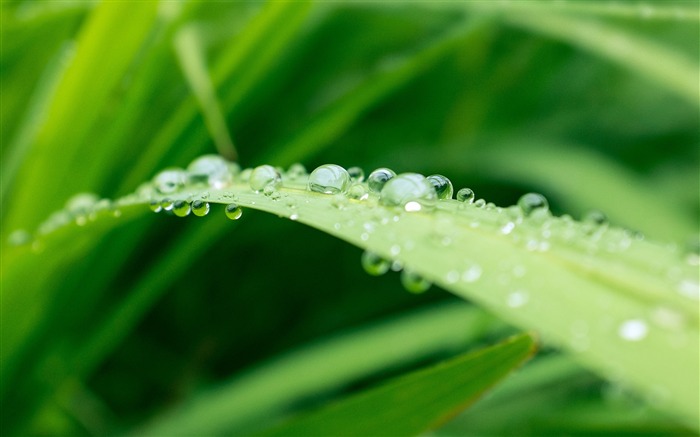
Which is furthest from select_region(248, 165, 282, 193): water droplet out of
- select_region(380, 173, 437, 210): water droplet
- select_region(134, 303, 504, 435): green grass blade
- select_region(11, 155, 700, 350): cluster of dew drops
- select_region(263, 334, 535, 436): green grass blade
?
select_region(134, 303, 504, 435): green grass blade

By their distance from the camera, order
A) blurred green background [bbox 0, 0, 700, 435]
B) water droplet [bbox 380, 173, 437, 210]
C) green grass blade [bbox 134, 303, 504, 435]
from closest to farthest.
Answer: water droplet [bbox 380, 173, 437, 210], blurred green background [bbox 0, 0, 700, 435], green grass blade [bbox 134, 303, 504, 435]

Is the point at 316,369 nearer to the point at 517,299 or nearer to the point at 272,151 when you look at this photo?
the point at 272,151

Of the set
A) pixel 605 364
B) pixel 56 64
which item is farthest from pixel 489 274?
pixel 56 64

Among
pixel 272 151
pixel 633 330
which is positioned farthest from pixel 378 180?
pixel 272 151

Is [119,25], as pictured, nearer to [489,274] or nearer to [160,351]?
[489,274]

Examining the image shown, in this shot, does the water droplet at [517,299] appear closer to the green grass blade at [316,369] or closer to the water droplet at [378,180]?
the water droplet at [378,180]

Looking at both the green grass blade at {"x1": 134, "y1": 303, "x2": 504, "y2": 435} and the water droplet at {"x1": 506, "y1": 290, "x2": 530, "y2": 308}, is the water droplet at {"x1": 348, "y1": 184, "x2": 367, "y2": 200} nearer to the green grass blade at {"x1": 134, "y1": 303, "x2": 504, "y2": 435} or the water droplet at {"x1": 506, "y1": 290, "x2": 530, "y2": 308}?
the water droplet at {"x1": 506, "y1": 290, "x2": 530, "y2": 308}

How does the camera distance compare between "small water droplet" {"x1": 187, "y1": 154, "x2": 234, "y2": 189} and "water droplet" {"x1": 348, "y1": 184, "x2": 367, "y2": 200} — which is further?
"small water droplet" {"x1": 187, "y1": 154, "x2": 234, "y2": 189}
